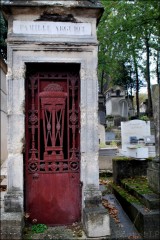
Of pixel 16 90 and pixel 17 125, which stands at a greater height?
pixel 16 90

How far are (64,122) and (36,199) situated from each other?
4.13 ft

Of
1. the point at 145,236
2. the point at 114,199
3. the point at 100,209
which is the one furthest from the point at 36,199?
the point at 114,199

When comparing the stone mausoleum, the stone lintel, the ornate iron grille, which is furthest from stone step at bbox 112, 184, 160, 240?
the stone lintel

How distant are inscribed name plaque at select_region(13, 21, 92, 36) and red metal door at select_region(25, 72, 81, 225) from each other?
2.08ft

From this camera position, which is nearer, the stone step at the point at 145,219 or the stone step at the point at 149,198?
the stone step at the point at 145,219

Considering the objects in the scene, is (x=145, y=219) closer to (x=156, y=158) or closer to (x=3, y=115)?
(x=156, y=158)

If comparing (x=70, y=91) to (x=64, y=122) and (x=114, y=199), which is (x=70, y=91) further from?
(x=114, y=199)

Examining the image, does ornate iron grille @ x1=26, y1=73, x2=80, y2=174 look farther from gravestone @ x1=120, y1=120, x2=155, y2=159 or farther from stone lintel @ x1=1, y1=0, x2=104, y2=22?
gravestone @ x1=120, y1=120, x2=155, y2=159

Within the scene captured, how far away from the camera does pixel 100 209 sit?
377cm

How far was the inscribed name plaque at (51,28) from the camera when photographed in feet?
12.9

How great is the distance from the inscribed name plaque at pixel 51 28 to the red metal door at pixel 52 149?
0.63m

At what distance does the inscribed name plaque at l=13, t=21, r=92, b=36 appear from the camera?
3.94 meters

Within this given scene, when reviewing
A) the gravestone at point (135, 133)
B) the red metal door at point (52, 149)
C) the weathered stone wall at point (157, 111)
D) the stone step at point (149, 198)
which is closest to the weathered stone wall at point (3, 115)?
the red metal door at point (52, 149)

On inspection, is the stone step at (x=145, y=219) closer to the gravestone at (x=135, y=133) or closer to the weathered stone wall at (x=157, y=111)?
the weathered stone wall at (x=157, y=111)
